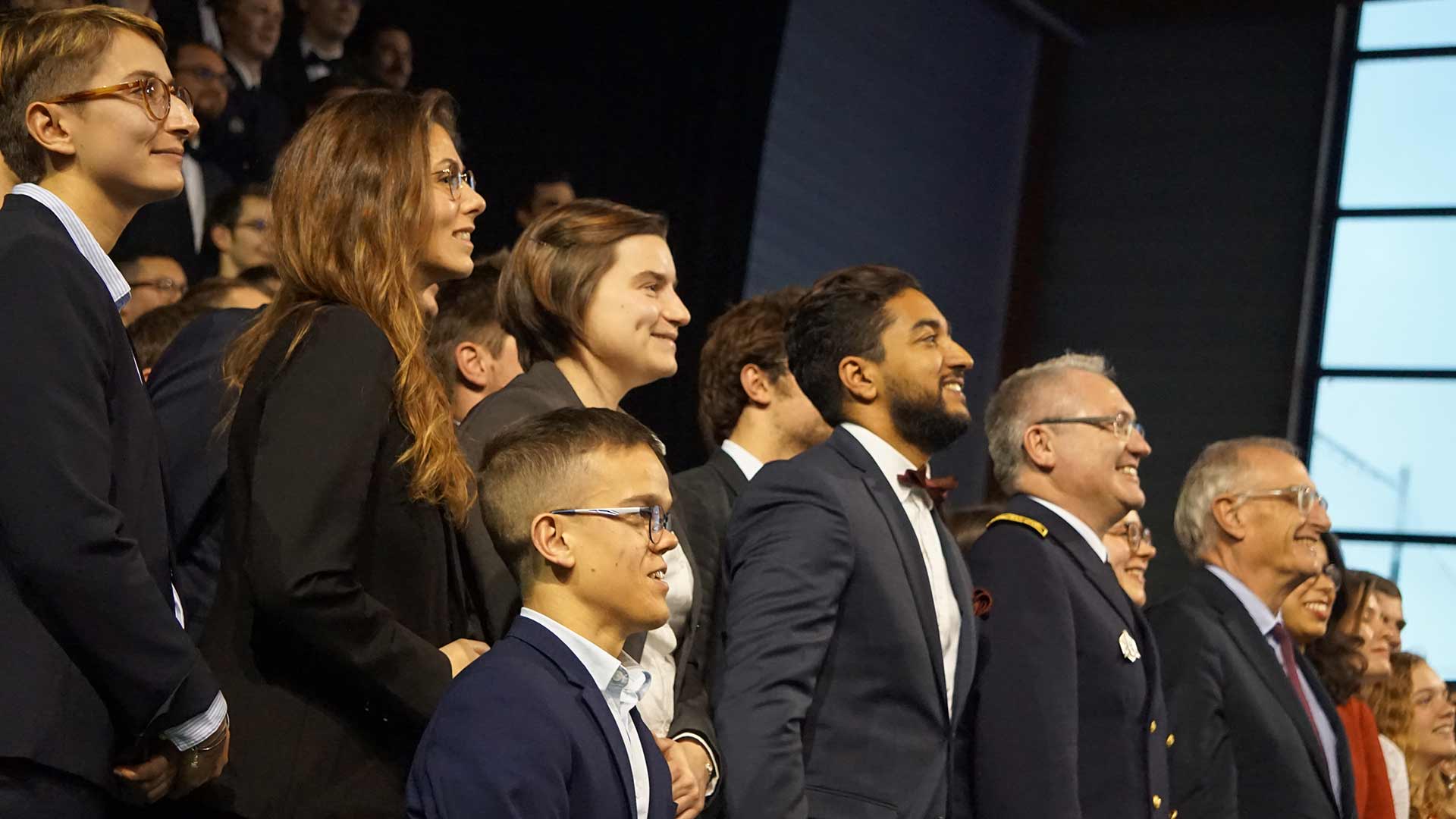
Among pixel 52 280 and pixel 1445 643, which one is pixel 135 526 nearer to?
pixel 52 280

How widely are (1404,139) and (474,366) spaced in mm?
7230

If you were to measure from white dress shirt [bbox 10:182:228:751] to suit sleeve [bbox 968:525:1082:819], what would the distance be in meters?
1.60

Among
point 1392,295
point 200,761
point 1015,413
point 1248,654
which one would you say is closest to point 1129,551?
point 1248,654

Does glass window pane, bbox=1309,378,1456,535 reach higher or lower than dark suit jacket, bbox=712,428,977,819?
higher

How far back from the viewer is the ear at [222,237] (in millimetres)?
4824

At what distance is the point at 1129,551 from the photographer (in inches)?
195

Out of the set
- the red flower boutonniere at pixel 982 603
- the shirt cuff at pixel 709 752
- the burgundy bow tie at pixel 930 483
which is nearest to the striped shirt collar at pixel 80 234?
the shirt cuff at pixel 709 752

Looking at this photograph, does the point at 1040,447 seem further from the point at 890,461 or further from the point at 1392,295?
the point at 1392,295

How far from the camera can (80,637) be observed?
78.1 inches

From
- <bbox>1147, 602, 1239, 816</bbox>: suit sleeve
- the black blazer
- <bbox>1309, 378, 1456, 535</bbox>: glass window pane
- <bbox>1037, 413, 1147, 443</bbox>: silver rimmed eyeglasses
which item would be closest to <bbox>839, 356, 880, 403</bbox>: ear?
<bbox>1037, 413, 1147, 443</bbox>: silver rimmed eyeglasses

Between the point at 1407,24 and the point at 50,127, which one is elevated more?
the point at 1407,24

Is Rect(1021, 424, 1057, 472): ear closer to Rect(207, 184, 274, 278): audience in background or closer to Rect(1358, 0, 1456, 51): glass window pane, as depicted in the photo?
Rect(207, 184, 274, 278): audience in background

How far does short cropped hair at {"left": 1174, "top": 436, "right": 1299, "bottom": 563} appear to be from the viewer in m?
4.66

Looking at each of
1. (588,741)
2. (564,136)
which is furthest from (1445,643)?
(588,741)
